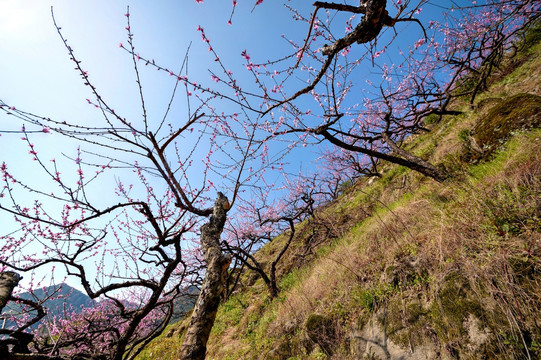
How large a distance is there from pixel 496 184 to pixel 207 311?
14.2 feet

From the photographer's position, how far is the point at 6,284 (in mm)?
3260

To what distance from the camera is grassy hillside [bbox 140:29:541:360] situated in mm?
2057

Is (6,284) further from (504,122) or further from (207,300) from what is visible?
(504,122)

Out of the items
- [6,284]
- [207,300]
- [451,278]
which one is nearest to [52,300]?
[6,284]

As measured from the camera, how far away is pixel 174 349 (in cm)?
902

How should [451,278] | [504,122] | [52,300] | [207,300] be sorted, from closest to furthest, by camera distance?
1. [451,278]
2. [207,300]
3. [504,122]
4. [52,300]

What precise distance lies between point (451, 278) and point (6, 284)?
6010 mm

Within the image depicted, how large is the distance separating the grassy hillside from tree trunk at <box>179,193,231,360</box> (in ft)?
6.62

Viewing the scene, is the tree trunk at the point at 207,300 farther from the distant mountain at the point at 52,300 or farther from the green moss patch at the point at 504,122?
the green moss patch at the point at 504,122

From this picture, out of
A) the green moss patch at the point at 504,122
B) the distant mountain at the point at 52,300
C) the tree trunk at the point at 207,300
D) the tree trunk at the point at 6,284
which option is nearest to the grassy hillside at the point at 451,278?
the green moss patch at the point at 504,122

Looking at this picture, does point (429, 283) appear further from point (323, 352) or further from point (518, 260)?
point (323, 352)

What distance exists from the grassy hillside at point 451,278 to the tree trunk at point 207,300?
6.62 feet

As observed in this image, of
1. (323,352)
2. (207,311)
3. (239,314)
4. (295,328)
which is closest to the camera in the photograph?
(207,311)

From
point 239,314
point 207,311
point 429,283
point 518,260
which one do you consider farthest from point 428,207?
point 239,314
